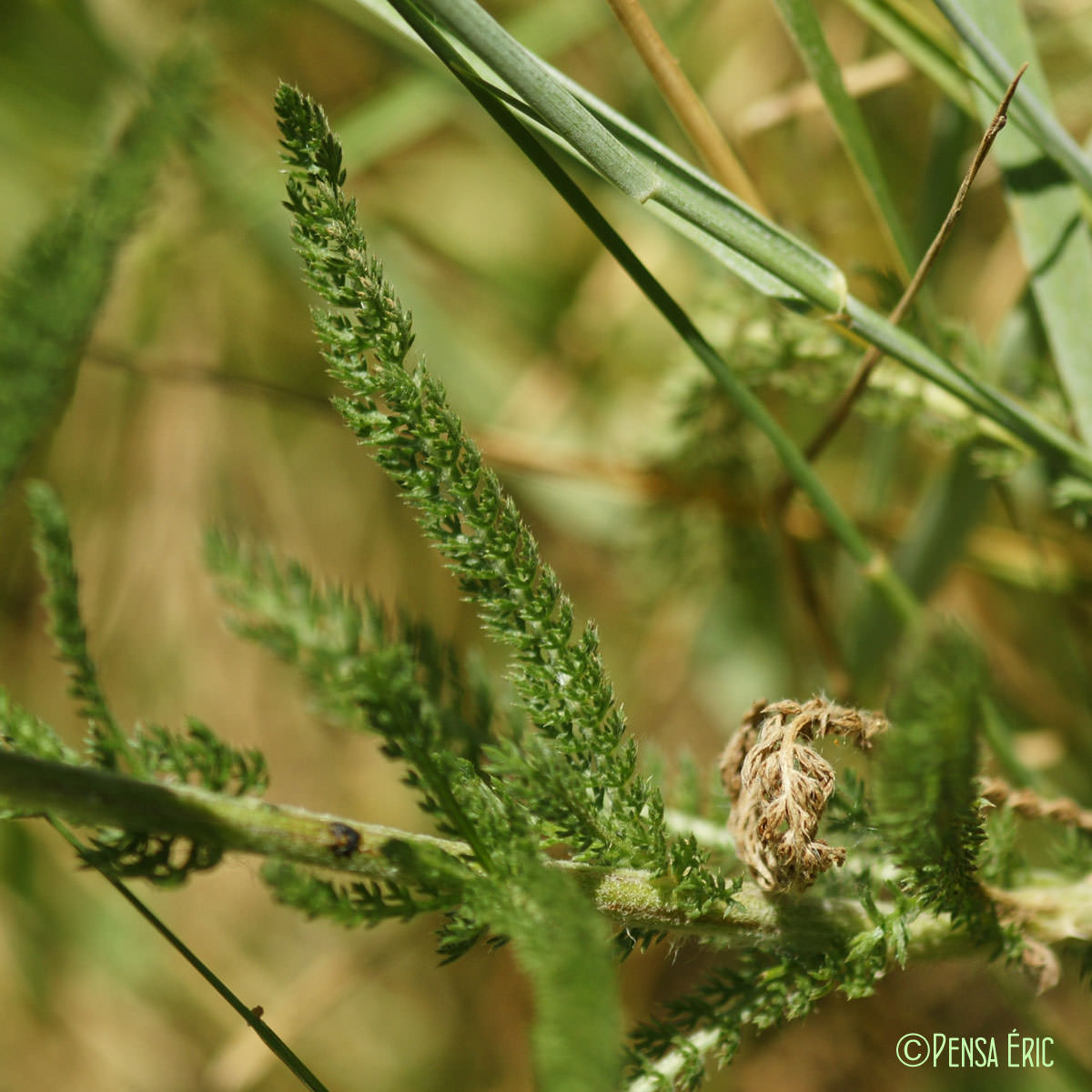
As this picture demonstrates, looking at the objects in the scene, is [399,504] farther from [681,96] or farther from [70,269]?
[681,96]

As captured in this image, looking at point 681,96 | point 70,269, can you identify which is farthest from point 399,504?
point 681,96

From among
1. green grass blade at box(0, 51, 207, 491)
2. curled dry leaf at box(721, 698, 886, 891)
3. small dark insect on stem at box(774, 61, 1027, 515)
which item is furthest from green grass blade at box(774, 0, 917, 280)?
green grass blade at box(0, 51, 207, 491)

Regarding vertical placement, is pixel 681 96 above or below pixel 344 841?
above

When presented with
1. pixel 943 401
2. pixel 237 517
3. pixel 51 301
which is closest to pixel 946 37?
pixel 943 401

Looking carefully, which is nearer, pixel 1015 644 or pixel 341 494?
pixel 1015 644

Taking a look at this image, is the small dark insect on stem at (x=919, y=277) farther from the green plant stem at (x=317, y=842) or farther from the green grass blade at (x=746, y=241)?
the green plant stem at (x=317, y=842)

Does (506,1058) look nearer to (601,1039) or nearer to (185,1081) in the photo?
(185,1081)

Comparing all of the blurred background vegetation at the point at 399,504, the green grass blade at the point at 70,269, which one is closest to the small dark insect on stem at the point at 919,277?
the blurred background vegetation at the point at 399,504
